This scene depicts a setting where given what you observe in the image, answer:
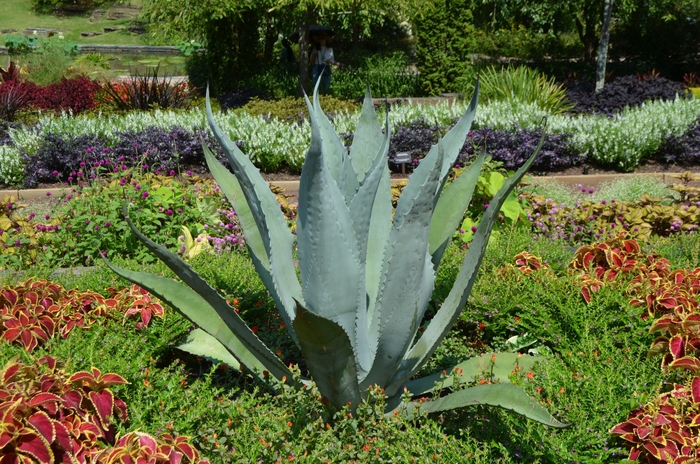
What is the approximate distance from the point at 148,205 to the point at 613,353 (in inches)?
146

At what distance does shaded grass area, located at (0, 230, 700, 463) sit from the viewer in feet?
7.64

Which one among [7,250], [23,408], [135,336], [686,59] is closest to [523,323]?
[135,336]

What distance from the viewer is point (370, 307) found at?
8.97ft

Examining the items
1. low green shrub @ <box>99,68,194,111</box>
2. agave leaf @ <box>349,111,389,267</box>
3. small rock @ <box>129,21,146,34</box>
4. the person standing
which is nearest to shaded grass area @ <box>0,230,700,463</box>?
agave leaf @ <box>349,111,389,267</box>

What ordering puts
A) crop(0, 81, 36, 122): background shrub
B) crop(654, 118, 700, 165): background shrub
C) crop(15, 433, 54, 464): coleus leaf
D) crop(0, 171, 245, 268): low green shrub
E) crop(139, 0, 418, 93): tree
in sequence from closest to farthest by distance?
crop(15, 433, 54, 464): coleus leaf
crop(0, 171, 245, 268): low green shrub
crop(654, 118, 700, 165): background shrub
crop(0, 81, 36, 122): background shrub
crop(139, 0, 418, 93): tree

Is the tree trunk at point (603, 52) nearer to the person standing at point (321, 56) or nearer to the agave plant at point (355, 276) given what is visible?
the person standing at point (321, 56)

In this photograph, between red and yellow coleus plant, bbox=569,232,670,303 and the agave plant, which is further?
red and yellow coleus plant, bbox=569,232,670,303

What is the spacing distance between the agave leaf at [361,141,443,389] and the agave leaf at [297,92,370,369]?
5.6 inches

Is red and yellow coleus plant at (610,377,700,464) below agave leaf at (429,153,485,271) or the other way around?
below

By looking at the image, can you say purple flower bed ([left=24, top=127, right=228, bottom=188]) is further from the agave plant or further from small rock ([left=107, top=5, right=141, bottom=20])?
small rock ([left=107, top=5, right=141, bottom=20])

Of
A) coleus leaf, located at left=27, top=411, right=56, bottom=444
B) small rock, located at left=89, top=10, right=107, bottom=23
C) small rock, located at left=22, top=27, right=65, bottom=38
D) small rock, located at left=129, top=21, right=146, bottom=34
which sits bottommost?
coleus leaf, located at left=27, top=411, right=56, bottom=444

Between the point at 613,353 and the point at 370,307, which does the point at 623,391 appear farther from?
the point at 370,307

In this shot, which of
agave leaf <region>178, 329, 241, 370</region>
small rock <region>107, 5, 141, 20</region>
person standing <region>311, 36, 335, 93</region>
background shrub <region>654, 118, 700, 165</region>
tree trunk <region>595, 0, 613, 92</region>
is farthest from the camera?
small rock <region>107, 5, 141, 20</region>

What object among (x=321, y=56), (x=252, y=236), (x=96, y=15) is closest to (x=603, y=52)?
(x=321, y=56)
